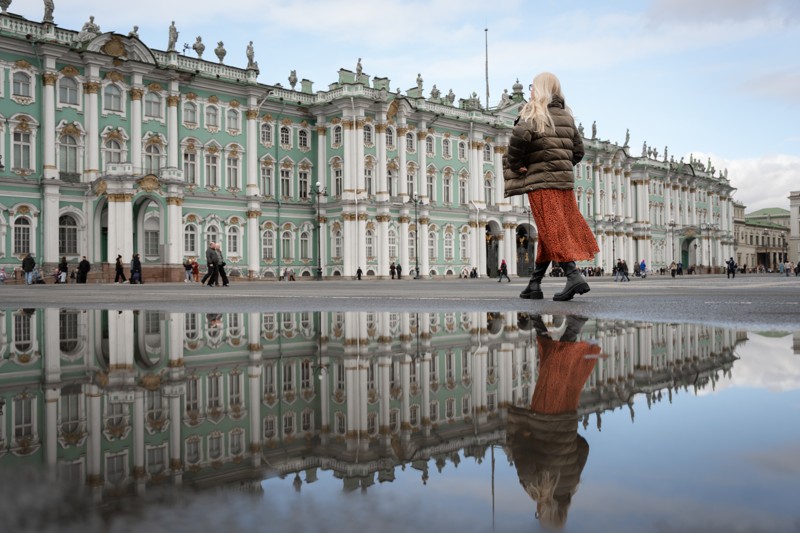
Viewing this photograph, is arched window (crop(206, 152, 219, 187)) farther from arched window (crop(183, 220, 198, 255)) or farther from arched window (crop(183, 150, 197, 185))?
arched window (crop(183, 220, 198, 255))

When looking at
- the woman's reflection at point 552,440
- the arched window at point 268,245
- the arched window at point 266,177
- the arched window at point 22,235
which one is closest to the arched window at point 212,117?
the arched window at point 266,177

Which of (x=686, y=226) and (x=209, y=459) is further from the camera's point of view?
(x=686, y=226)

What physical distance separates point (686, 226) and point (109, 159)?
2680 inches

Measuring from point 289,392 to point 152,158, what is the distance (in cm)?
3983

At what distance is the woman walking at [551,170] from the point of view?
9430mm

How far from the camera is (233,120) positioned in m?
43.8

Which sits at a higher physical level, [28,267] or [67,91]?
Result: [67,91]

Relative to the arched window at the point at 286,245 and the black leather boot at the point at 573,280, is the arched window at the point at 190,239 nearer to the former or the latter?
the arched window at the point at 286,245

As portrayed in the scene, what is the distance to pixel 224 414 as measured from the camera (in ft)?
8.39

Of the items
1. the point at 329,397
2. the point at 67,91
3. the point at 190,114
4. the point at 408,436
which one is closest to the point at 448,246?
the point at 190,114

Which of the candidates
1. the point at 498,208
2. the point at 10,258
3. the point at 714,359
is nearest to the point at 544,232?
the point at 714,359

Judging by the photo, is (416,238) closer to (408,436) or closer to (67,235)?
(67,235)

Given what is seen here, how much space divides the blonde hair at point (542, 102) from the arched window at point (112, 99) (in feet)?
111

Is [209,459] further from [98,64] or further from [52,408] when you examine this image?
[98,64]
